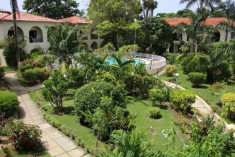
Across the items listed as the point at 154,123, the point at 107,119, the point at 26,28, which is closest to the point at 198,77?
the point at 154,123

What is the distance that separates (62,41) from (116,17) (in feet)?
50.2

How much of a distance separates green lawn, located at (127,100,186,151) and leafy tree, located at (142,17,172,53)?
825 inches

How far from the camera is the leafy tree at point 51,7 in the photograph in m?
41.3

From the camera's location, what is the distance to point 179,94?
10.5m

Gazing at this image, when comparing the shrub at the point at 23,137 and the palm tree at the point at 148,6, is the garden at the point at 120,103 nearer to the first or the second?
the shrub at the point at 23,137

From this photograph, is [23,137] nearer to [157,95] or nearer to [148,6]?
[157,95]

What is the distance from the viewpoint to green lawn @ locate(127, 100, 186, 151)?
763cm

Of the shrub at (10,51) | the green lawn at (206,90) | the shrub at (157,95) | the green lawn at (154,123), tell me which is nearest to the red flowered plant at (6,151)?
the green lawn at (154,123)

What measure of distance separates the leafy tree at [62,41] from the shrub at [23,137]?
9739 mm

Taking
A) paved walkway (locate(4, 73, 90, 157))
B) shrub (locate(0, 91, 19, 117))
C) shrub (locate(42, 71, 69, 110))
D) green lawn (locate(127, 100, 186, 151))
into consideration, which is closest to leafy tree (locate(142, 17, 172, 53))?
green lawn (locate(127, 100, 186, 151))

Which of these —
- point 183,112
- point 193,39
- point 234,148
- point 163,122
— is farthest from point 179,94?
point 193,39

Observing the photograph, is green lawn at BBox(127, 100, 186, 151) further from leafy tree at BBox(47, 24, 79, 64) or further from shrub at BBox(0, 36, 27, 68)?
shrub at BBox(0, 36, 27, 68)

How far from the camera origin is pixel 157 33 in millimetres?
31297

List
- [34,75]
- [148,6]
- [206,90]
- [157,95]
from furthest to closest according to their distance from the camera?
[148,6] → [34,75] → [206,90] → [157,95]
